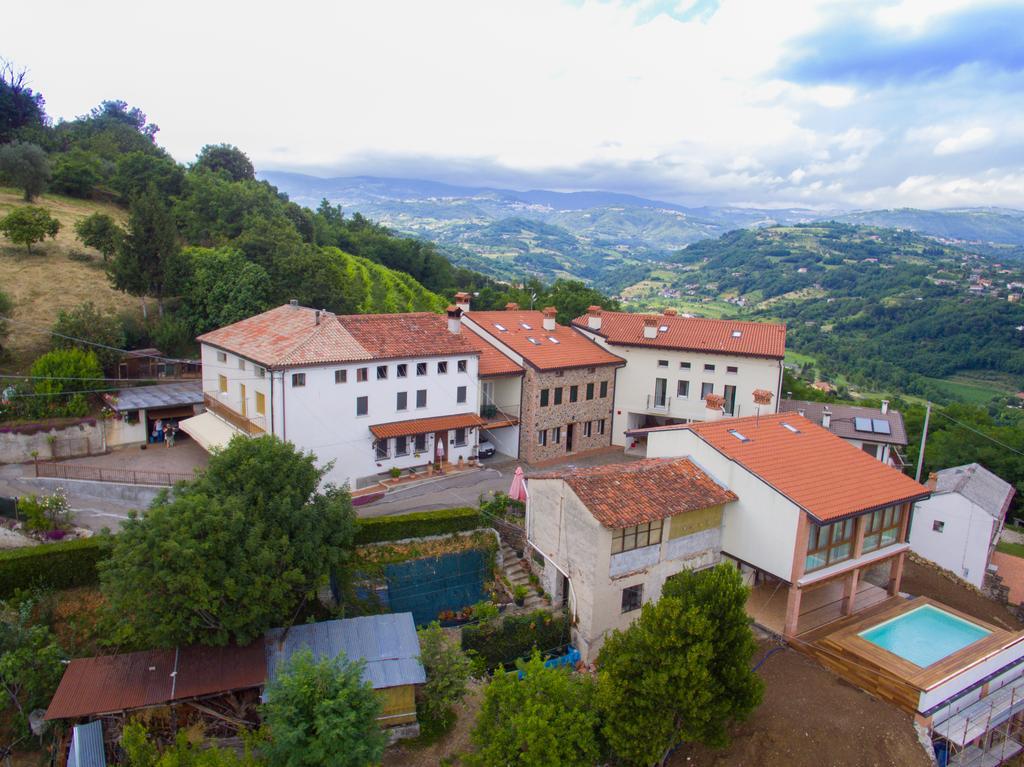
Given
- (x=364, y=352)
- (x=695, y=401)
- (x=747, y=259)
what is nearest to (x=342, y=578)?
(x=364, y=352)

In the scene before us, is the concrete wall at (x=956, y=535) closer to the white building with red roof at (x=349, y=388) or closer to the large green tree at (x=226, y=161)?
the white building with red roof at (x=349, y=388)

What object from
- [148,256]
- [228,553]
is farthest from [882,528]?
[148,256]

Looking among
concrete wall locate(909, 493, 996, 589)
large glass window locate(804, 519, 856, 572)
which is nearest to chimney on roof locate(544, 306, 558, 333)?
large glass window locate(804, 519, 856, 572)

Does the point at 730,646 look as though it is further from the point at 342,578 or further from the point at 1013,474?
the point at 1013,474

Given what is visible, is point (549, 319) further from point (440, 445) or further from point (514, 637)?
point (514, 637)

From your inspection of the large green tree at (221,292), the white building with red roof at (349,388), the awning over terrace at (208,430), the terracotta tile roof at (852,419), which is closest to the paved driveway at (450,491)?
the white building with red roof at (349,388)

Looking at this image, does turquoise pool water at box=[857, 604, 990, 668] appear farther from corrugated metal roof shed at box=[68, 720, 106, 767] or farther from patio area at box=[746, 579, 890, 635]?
corrugated metal roof shed at box=[68, 720, 106, 767]
